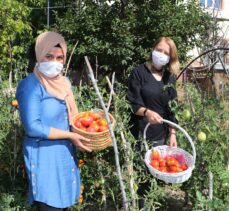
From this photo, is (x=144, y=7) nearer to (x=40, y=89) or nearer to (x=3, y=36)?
(x=3, y=36)

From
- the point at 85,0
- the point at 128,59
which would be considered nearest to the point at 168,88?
the point at 128,59

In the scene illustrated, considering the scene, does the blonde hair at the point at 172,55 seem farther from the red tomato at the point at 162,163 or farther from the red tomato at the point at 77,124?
the red tomato at the point at 77,124

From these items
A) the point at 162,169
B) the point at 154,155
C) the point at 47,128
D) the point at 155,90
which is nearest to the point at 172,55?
the point at 155,90

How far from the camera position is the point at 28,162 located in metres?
2.39

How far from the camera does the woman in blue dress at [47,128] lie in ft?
7.51

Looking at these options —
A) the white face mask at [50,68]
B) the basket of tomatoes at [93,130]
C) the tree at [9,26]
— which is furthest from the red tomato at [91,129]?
the tree at [9,26]

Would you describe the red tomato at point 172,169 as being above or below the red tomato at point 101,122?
below

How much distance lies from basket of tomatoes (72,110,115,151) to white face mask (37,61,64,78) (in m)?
0.33

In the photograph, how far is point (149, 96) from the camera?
313 cm

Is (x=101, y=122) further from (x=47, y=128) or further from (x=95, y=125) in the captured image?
(x=47, y=128)

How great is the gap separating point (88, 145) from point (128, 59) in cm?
409

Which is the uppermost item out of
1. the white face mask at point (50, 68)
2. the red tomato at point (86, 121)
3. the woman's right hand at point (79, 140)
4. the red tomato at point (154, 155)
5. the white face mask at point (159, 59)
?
the white face mask at point (159, 59)

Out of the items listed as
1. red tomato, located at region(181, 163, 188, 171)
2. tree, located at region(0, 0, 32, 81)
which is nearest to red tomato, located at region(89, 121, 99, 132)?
red tomato, located at region(181, 163, 188, 171)

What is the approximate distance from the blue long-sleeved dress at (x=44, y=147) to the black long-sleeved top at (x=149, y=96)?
2.64 ft
